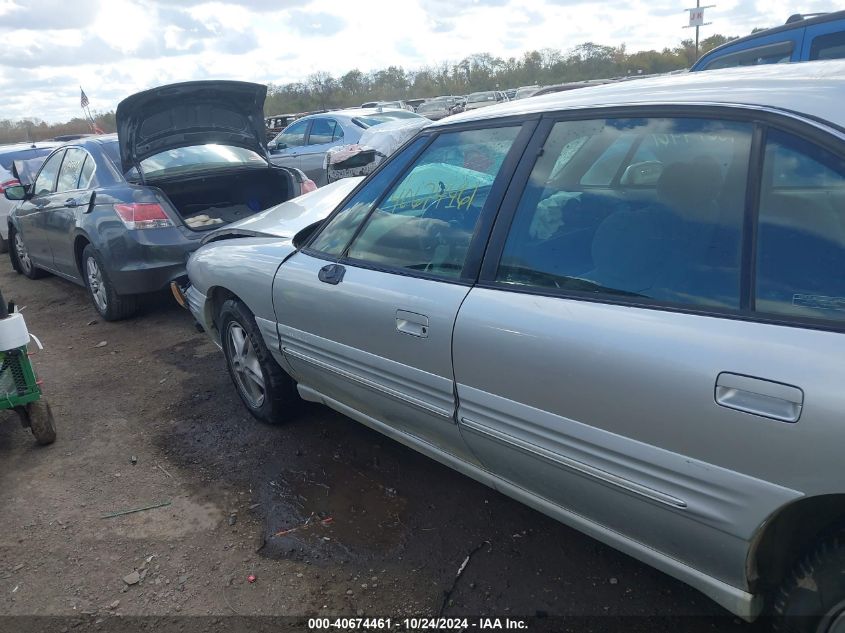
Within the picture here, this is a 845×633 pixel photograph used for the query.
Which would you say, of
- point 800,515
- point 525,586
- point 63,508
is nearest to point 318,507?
point 525,586

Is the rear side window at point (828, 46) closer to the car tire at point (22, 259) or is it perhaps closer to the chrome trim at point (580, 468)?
the chrome trim at point (580, 468)

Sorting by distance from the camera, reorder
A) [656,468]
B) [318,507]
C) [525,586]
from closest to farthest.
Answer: [656,468], [525,586], [318,507]

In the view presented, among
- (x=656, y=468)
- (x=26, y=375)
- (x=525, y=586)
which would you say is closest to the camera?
(x=656, y=468)

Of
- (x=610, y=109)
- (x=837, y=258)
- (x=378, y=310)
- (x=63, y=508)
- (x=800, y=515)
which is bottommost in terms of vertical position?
(x=63, y=508)

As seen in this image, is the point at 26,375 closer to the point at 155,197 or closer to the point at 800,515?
the point at 155,197

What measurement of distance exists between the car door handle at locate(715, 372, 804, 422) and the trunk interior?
513 cm

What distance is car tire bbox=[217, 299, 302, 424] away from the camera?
141 inches

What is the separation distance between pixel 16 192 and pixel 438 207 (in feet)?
18.7

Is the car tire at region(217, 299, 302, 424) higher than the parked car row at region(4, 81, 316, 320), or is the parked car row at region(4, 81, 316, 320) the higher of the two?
the parked car row at region(4, 81, 316, 320)

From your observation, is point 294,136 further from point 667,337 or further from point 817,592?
point 817,592

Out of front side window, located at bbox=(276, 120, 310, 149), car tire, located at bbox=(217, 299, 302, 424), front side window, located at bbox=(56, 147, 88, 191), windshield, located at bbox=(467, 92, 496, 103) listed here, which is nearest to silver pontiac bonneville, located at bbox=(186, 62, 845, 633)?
car tire, located at bbox=(217, 299, 302, 424)

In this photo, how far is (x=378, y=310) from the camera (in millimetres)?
2584

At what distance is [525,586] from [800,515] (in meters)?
1.11

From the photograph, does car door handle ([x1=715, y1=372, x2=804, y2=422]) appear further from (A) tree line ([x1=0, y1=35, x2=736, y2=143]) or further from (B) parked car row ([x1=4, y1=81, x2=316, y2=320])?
(A) tree line ([x1=0, y1=35, x2=736, y2=143])
